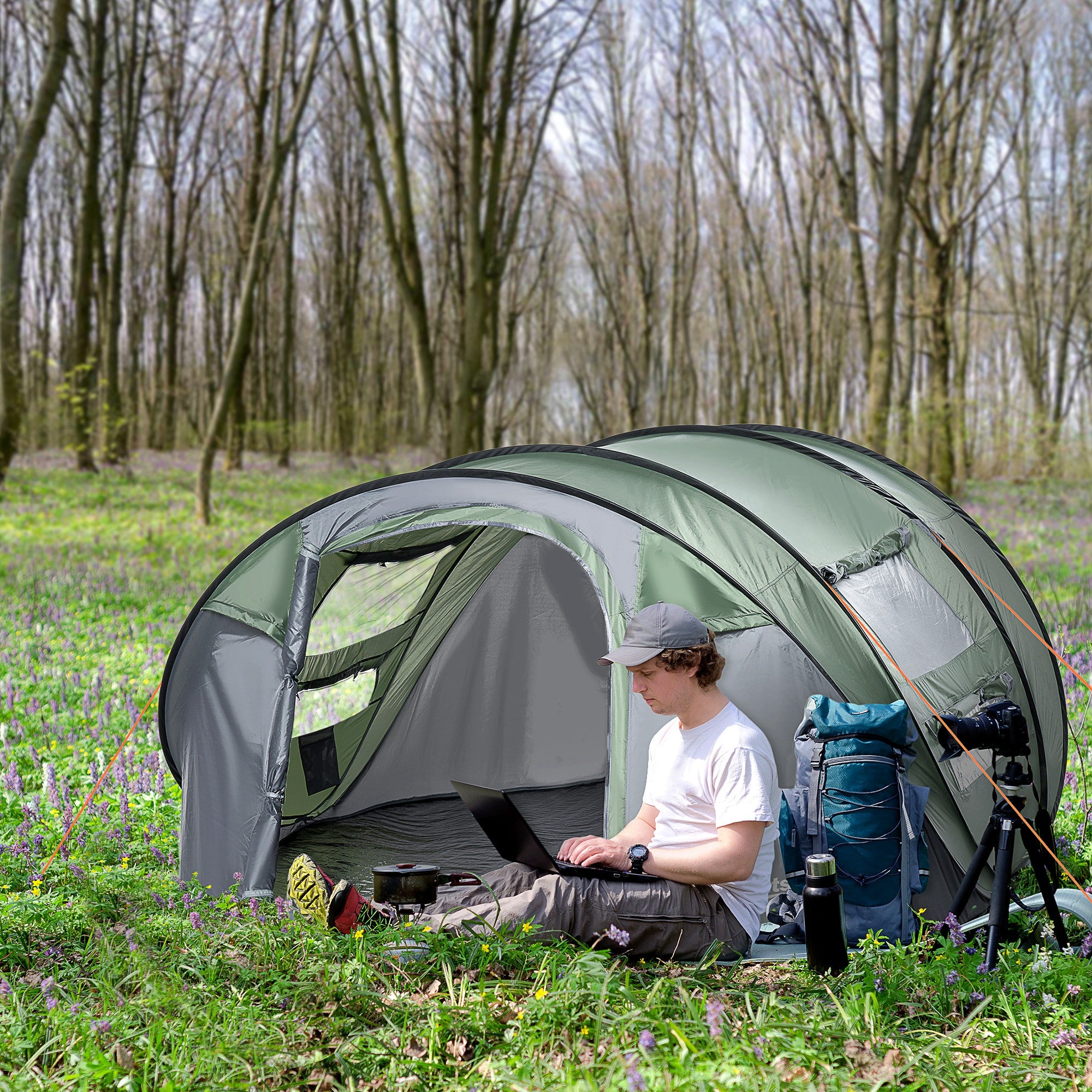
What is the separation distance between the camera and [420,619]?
18.8 ft

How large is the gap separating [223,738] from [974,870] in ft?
9.39

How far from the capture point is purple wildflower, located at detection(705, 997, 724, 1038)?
262 cm

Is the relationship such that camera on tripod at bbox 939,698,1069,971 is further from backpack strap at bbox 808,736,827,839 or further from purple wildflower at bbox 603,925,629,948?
purple wildflower at bbox 603,925,629,948

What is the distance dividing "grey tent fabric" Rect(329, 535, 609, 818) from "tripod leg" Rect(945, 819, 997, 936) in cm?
260

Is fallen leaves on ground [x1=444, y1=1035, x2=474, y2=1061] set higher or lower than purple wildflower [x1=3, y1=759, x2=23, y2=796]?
lower

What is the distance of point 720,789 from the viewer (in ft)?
10.5

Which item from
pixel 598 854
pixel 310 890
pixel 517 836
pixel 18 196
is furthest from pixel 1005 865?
pixel 18 196

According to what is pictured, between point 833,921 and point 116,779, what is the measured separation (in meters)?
3.68

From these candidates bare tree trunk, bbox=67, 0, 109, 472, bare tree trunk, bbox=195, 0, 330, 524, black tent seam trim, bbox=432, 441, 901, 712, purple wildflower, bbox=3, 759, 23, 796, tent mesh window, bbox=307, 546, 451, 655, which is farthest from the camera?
bare tree trunk, bbox=67, 0, 109, 472

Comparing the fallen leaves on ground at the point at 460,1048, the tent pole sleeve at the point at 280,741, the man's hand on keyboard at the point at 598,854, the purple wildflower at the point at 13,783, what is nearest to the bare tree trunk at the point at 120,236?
the purple wildflower at the point at 13,783

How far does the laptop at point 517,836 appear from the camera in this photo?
3.28 meters

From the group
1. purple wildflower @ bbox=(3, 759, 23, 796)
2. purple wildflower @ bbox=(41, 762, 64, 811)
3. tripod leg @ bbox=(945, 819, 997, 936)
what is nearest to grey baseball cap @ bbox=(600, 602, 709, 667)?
tripod leg @ bbox=(945, 819, 997, 936)

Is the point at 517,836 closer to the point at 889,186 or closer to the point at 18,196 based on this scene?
the point at 18,196

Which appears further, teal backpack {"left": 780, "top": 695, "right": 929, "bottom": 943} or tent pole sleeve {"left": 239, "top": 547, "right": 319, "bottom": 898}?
tent pole sleeve {"left": 239, "top": 547, "right": 319, "bottom": 898}
